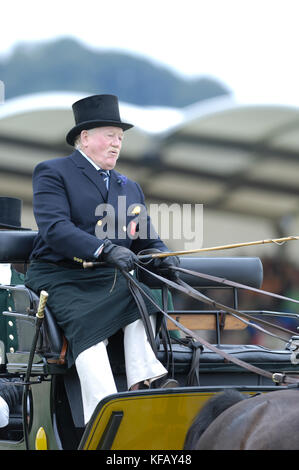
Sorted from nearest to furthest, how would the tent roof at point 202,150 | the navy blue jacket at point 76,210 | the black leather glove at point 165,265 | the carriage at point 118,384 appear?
the carriage at point 118,384 → the navy blue jacket at point 76,210 → the black leather glove at point 165,265 → the tent roof at point 202,150

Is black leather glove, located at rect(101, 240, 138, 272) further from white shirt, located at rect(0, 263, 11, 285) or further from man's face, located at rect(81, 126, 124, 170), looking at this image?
white shirt, located at rect(0, 263, 11, 285)

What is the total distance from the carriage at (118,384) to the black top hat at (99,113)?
0.71m

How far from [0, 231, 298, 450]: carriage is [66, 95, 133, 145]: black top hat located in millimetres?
715

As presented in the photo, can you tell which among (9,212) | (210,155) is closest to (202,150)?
(210,155)

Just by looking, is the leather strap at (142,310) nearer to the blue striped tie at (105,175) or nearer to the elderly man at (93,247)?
the elderly man at (93,247)

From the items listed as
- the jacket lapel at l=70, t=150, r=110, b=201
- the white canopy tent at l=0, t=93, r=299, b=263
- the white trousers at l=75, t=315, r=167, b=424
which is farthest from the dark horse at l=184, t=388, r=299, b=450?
the white canopy tent at l=0, t=93, r=299, b=263

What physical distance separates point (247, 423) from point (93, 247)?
1216 millimetres

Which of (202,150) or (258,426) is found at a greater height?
(202,150)

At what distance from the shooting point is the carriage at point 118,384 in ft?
8.38

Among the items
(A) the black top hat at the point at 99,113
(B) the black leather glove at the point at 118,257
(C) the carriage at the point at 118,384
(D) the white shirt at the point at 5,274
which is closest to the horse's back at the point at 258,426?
(C) the carriage at the point at 118,384

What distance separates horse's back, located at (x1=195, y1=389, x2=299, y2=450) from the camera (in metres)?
2.00

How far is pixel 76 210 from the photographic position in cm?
334

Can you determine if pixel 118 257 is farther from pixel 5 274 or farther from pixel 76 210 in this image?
pixel 5 274

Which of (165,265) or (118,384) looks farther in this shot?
(165,265)
